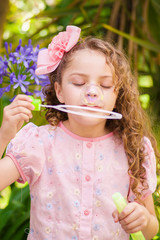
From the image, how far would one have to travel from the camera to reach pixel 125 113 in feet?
3.61


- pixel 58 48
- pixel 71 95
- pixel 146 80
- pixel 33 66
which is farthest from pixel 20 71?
pixel 146 80

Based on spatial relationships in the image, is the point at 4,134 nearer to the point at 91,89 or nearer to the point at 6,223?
the point at 91,89

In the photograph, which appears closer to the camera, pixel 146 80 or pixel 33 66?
pixel 33 66

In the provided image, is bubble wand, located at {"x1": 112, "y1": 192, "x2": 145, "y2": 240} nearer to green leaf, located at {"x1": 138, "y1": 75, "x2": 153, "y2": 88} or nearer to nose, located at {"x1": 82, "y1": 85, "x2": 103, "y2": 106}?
nose, located at {"x1": 82, "y1": 85, "x2": 103, "y2": 106}

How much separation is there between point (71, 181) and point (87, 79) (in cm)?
29

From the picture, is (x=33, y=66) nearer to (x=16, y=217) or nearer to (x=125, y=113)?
(x=125, y=113)

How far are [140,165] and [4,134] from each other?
0.40 metres

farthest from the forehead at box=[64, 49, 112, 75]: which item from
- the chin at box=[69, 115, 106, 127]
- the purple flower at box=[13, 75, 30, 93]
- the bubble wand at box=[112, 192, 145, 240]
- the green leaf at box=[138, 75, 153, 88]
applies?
the green leaf at box=[138, 75, 153, 88]

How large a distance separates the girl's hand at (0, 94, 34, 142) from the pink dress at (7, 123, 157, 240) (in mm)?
99

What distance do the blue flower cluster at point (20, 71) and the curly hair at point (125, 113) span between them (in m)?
0.10

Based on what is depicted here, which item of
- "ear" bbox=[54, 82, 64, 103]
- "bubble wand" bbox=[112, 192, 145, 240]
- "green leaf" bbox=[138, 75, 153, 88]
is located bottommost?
"bubble wand" bbox=[112, 192, 145, 240]

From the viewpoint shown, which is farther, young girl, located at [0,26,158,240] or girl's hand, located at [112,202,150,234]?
young girl, located at [0,26,158,240]

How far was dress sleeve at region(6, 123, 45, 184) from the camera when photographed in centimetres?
99

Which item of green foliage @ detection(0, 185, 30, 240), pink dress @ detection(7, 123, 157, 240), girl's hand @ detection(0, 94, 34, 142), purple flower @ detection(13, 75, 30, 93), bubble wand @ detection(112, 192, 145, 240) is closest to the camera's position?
bubble wand @ detection(112, 192, 145, 240)
